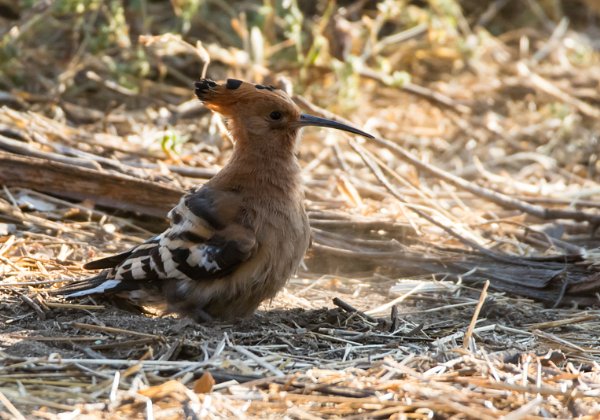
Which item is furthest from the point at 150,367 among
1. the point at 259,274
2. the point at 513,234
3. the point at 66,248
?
the point at 513,234

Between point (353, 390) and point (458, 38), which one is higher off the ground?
point (458, 38)

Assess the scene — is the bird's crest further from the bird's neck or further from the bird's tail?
the bird's tail

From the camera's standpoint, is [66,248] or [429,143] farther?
[429,143]

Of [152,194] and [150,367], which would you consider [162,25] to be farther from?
[150,367]

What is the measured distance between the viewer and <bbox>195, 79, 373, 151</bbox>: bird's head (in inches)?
145

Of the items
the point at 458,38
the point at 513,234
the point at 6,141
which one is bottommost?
the point at 513,234

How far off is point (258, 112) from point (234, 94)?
0.11 meters

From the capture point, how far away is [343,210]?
477cm

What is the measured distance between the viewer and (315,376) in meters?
2.73

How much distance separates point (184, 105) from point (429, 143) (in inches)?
63.8

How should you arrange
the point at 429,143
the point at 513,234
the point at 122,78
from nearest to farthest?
the point at 513,234, the point at 122,78, the point at 429,143

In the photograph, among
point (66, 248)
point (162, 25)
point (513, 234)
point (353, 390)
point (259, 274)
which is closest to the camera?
point (353, 390)

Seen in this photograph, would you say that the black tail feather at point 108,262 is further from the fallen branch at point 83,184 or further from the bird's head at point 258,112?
the fallen branch at point 83,184

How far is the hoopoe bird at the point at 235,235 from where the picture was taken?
135 inches
